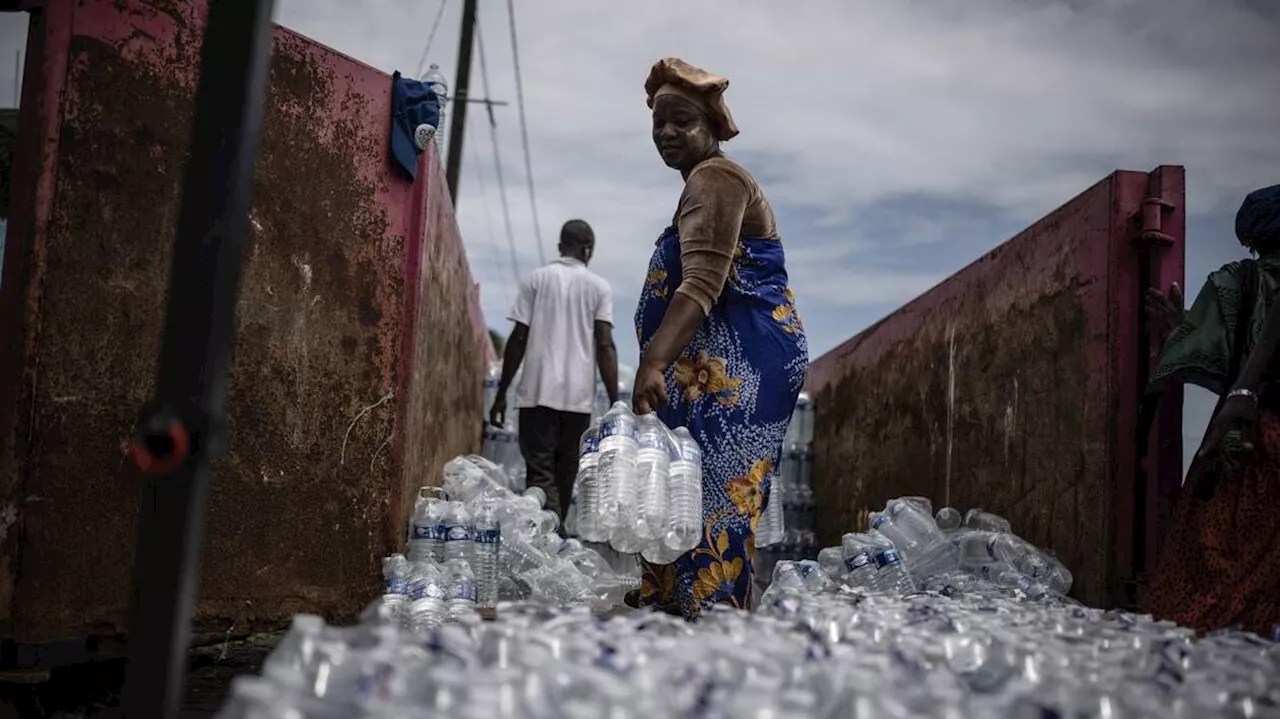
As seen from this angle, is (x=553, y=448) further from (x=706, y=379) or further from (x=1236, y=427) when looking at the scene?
(x=1236, y=427)

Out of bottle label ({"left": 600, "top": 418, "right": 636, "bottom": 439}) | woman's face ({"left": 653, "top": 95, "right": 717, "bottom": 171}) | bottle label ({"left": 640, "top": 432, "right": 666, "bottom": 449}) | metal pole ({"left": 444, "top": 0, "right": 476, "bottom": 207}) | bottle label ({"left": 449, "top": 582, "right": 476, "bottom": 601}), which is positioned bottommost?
bottle label ({"left": 449, "top": 582, "right": 476, "bottom": 601})

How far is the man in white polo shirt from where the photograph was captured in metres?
6.32

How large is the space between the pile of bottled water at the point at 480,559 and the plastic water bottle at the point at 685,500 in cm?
96

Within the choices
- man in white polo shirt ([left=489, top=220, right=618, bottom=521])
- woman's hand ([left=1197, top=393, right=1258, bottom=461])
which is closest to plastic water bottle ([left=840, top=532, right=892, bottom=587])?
woman's hand ([left=1197, top=393, right=1258, bottom=461])

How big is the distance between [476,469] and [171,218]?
2731 millimetres

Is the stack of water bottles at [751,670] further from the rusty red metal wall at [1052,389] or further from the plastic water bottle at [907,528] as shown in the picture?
the plastic water bottle at [907,528]

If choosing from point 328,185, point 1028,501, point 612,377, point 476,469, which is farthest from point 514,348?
point 1028,501

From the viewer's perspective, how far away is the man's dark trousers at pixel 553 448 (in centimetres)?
642

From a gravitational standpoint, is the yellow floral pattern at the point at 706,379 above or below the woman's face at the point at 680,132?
below

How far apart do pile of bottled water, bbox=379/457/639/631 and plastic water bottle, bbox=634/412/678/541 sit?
0.99 m

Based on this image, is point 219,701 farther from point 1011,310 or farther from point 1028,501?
point 1011,310

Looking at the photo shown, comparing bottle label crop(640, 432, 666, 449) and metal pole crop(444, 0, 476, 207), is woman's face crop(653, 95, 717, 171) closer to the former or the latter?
bottle label crop(640, 432, 666, 449)

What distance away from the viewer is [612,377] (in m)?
6.64

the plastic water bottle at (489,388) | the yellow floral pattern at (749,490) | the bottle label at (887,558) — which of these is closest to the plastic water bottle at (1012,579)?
the bottle label at (887,558)
